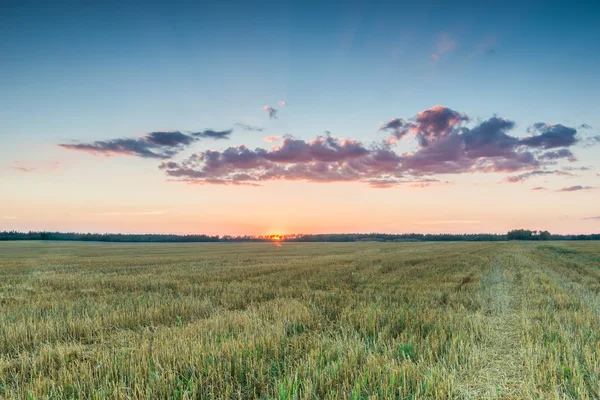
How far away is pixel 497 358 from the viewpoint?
5.84 metres

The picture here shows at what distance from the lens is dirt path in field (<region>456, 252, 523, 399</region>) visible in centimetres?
453

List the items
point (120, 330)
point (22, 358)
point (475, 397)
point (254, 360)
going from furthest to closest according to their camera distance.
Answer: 1. point (120, 330)
2. point (22, 358)
3. point (254, 360)
4. point (475, 397)

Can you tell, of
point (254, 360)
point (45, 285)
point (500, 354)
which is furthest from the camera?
point (45, 285)

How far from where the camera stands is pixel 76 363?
17.7 ft

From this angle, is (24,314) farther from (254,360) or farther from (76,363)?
(254,360)

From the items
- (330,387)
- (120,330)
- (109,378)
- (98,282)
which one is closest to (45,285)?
(98,282)

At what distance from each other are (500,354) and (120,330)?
7.60 meters

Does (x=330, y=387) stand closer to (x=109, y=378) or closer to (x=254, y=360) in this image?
(x=254, y=360)

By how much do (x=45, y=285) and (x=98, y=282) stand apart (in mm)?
1995

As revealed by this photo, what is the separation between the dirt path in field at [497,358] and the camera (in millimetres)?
4527

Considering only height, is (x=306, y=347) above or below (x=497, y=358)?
→ above

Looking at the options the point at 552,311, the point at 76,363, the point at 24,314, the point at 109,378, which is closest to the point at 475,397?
the point at 109,378

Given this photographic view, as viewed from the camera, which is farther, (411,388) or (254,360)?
(254,360)

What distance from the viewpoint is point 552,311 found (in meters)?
8.95
